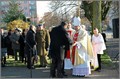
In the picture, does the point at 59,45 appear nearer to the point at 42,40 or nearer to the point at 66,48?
the point at 66,48

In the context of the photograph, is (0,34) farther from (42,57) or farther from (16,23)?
(16,23)

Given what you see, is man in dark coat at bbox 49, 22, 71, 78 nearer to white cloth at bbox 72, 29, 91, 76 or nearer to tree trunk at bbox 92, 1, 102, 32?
white cloth at bbox 72, 29, 91, 76

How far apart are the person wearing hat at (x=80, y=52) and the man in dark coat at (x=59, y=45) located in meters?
0.53

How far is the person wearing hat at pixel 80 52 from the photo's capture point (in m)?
11.5

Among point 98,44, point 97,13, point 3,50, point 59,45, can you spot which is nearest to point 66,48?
point 59,45

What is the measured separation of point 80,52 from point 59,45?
0.93 m

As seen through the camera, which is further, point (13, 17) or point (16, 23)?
point (13, 17)

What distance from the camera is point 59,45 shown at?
11172 mm

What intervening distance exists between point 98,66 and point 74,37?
167 cm

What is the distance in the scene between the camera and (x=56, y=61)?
37.6 ft

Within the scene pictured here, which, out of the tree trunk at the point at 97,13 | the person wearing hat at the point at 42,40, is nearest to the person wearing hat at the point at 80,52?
the person wearing hat at the point at 42,40

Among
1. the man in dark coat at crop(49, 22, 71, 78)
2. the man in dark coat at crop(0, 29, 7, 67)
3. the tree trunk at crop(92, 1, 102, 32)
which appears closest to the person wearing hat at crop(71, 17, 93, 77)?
the man in dark coat at crop(49, 22, 71, 78)

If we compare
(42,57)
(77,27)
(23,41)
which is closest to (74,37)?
(77,27)

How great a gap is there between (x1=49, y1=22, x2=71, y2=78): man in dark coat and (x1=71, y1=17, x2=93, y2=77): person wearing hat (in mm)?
532
